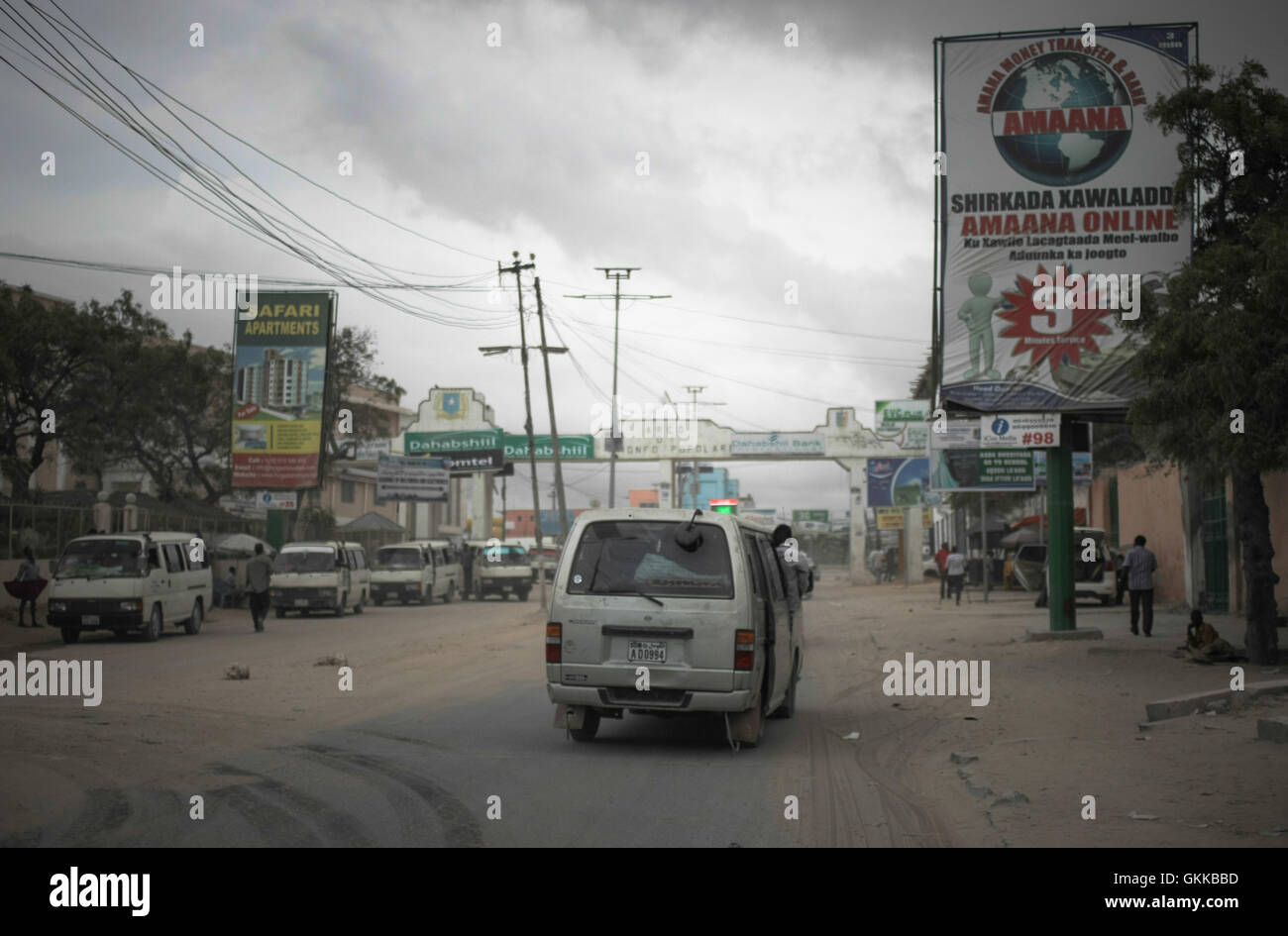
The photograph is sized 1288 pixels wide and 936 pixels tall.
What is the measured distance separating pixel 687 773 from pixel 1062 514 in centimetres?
1469

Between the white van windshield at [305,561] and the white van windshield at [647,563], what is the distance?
86.0 feet

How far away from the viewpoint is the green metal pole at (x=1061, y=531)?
2180cm

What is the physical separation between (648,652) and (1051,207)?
13.5 metres

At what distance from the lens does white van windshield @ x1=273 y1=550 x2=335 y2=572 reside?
35.0 metres

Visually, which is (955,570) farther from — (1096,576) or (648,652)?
(648,652)

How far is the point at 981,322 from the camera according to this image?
67.7 feet

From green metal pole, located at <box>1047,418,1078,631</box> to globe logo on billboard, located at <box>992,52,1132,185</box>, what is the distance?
4405 millimetres

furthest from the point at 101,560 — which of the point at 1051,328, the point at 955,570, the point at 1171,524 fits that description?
the point at 1171,524

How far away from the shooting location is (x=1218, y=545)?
2750cm

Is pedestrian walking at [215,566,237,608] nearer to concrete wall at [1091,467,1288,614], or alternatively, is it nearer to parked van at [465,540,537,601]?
parked van at [465,540,537,601]

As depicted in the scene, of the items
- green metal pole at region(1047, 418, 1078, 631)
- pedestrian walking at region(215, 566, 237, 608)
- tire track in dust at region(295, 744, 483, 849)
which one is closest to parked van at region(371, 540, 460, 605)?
pedestrian walking at region(215, 566, 237, 608)
